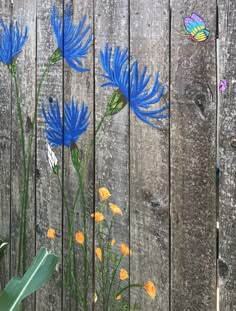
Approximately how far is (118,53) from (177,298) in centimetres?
99

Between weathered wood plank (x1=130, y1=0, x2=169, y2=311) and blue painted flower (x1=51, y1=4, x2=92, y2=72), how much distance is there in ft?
0.93

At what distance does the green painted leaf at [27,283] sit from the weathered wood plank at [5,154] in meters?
0.74

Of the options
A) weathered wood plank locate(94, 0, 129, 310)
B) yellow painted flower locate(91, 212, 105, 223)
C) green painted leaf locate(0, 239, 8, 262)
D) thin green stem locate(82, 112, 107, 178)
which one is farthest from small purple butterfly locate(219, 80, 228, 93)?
green painted leaf locate(0, 239, 8, 262)

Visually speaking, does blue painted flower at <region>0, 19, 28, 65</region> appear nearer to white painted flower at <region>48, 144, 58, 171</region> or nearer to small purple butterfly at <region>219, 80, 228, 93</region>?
white painted flower at <region>48, 144, 58, 171</region>

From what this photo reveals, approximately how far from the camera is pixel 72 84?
9.30 feet

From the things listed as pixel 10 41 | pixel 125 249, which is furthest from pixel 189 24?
pixel 10 41

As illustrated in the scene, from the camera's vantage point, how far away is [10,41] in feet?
10.5

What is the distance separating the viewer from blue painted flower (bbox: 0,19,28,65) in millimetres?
3131

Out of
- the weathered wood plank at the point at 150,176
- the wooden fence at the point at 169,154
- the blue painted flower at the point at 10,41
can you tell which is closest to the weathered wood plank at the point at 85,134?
the wooden fence at the point at 169,154

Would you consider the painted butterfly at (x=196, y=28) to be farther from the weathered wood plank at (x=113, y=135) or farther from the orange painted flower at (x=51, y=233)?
the orange painted flower at (x=51, y=233)

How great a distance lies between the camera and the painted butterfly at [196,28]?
7.50 ft

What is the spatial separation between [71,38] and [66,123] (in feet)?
1.22

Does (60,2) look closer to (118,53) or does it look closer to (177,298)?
(118,53)

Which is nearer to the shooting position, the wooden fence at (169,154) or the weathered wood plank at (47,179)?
the wooden fence at (169,154)
